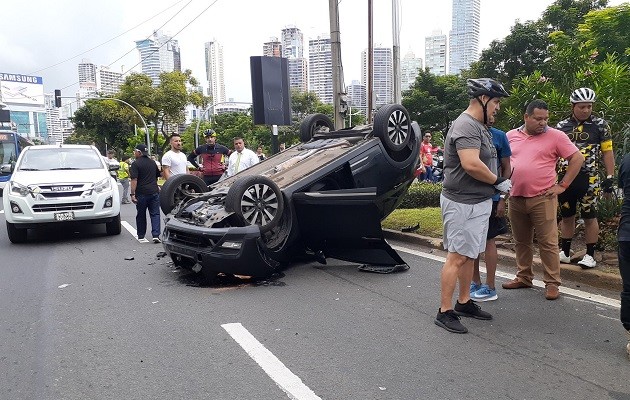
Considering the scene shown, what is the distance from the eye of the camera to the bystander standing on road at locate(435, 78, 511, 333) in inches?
155

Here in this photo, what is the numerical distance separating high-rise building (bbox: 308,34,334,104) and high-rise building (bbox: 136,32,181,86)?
47.6 feet

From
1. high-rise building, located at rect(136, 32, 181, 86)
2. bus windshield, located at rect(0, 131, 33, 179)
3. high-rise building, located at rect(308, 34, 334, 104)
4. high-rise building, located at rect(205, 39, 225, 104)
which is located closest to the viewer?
bus windshield, located at rect(0, 131, 33, 179)

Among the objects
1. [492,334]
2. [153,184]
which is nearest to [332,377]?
[492,334]

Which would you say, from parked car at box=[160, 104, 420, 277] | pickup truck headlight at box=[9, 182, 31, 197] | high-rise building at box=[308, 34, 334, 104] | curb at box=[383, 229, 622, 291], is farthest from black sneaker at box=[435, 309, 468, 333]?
high-rise building at box=[308, 34, 334, 104]

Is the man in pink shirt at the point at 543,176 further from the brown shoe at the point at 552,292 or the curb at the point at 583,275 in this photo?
the curb at the point at 583,275

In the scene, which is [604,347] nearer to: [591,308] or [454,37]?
[591,308]

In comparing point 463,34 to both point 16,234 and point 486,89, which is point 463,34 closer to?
point 16,234

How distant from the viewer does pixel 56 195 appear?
8.21m

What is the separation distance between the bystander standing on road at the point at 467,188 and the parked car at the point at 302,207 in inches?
58.8

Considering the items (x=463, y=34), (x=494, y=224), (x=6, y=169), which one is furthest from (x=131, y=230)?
(x=463, y=34)

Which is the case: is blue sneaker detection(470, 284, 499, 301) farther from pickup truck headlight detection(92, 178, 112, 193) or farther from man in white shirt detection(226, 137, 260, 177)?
pickup truck headlight detection(92, 178, 112, 193)

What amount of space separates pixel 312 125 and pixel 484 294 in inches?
163

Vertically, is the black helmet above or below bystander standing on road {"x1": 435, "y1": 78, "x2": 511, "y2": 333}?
above

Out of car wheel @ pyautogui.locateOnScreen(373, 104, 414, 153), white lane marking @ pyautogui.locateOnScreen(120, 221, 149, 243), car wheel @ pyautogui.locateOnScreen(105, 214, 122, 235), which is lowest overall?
white lane marking @ pyautogui.locateOnScreen(120, 221, 149, 243)
